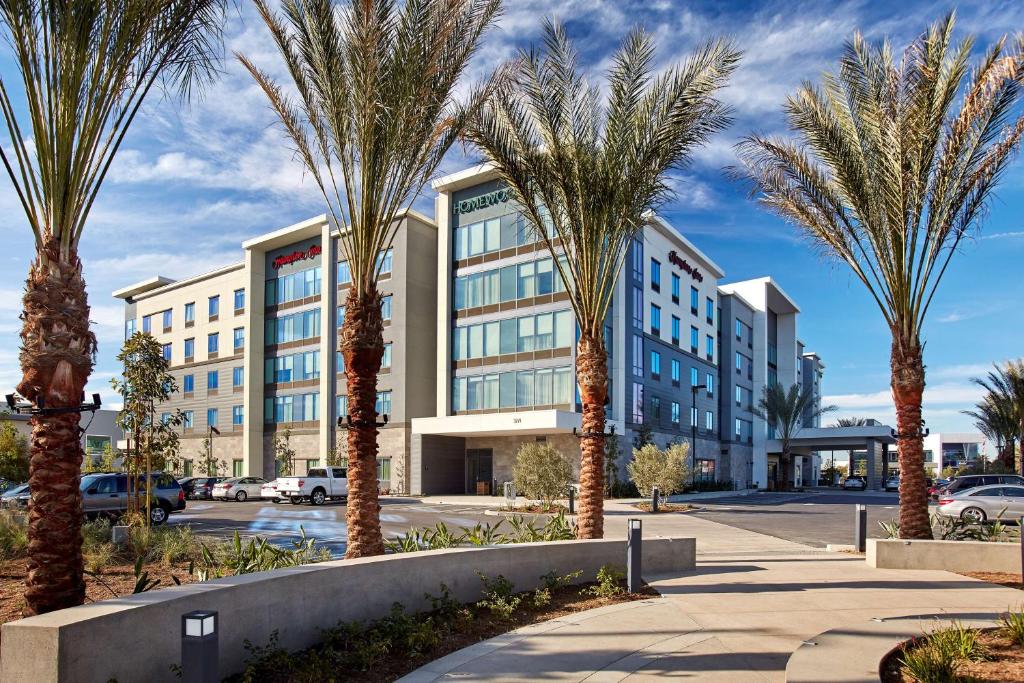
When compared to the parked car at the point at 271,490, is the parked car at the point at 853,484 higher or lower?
lower

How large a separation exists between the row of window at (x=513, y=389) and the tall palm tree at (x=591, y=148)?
28.2 metres

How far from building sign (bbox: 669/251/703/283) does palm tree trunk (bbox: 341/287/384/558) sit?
44.0 meters

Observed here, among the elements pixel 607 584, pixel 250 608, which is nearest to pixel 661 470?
pixel 607 584

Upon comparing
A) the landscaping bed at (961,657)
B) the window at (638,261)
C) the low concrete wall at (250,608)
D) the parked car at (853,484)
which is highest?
the window at (638,261)

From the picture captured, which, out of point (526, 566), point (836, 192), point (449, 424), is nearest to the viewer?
point (526, 566)

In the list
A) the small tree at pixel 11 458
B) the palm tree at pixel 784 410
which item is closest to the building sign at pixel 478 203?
the small tree at pixel 11 458

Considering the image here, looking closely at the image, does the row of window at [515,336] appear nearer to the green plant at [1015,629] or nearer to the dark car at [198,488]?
the dark car at [198,488]

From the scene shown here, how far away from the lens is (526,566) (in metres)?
10.1

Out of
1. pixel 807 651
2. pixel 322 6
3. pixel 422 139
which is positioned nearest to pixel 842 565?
pixel 807 651

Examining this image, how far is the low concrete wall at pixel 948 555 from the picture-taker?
12617mm

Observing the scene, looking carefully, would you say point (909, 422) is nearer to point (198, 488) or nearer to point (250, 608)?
point (250, 608)

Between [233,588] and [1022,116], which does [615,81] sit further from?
[233,588]

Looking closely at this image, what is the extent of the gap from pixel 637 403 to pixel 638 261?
874 centimetres

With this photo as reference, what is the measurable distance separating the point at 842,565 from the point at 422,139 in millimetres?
10154
